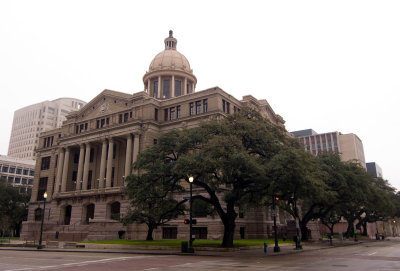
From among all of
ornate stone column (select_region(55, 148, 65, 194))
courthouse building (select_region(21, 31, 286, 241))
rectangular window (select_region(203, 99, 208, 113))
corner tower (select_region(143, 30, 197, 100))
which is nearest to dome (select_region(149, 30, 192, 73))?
corner tower (select_region(143, 30, 197, 100))

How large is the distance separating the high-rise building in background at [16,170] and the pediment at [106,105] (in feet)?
222

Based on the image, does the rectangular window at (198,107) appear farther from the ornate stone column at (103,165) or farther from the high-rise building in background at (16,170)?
the high-rise building in background at (16,170)

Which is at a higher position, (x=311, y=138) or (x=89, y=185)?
(x=311, y=138)

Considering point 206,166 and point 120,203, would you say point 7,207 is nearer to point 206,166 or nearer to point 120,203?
point 120,203

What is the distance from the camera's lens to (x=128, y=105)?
65.9 meters

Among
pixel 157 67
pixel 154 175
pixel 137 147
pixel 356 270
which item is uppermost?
pixel 157 67

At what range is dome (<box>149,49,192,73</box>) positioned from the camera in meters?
79.7

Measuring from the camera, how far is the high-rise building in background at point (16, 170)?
409ft

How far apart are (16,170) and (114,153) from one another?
258 ft

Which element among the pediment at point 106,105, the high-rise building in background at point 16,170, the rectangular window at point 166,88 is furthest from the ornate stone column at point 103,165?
the high-rise building in background at point 16,170

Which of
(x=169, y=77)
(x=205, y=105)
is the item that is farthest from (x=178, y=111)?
(x=169, y=77)

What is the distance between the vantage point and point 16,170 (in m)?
128

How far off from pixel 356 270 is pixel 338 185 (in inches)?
1363

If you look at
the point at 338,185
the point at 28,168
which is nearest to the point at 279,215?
the point at 338,185
